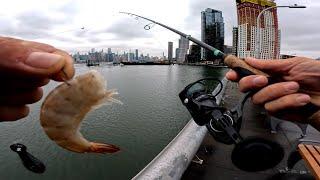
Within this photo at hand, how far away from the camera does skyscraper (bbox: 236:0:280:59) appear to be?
19312 mm

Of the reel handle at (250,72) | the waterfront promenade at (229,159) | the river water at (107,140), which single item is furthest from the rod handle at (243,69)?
the river water at (107,140)

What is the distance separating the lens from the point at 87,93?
1.41 metres

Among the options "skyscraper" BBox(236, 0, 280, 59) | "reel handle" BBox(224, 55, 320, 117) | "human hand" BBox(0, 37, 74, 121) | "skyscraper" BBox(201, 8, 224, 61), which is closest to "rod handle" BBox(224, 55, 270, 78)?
"reel handle" BBox(224, 55, 320, 117)

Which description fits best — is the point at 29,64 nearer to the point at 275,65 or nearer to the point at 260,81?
the point at 260,81

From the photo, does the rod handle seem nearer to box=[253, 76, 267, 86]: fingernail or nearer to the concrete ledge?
box=[253, 76, 267, 86]: fingernail

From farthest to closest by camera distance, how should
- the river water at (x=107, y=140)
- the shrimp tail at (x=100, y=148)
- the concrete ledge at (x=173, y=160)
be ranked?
the river water at (x=107, y=140)
the concrete ledge at (x=173, y=160)
the shrimp tail at (x=100, y=148)

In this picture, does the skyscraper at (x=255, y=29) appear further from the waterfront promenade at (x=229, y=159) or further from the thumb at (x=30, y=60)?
the thumb at (x=30, y=60)

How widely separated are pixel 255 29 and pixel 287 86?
60.8 ft

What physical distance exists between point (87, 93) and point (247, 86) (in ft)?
3.21

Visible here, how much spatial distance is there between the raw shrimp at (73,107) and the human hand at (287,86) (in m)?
0.88

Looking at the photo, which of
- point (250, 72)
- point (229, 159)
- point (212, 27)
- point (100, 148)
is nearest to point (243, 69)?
point (250, 72)

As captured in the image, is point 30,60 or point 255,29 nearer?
point 30,60

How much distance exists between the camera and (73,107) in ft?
4.62

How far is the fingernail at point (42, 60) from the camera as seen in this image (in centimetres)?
106
